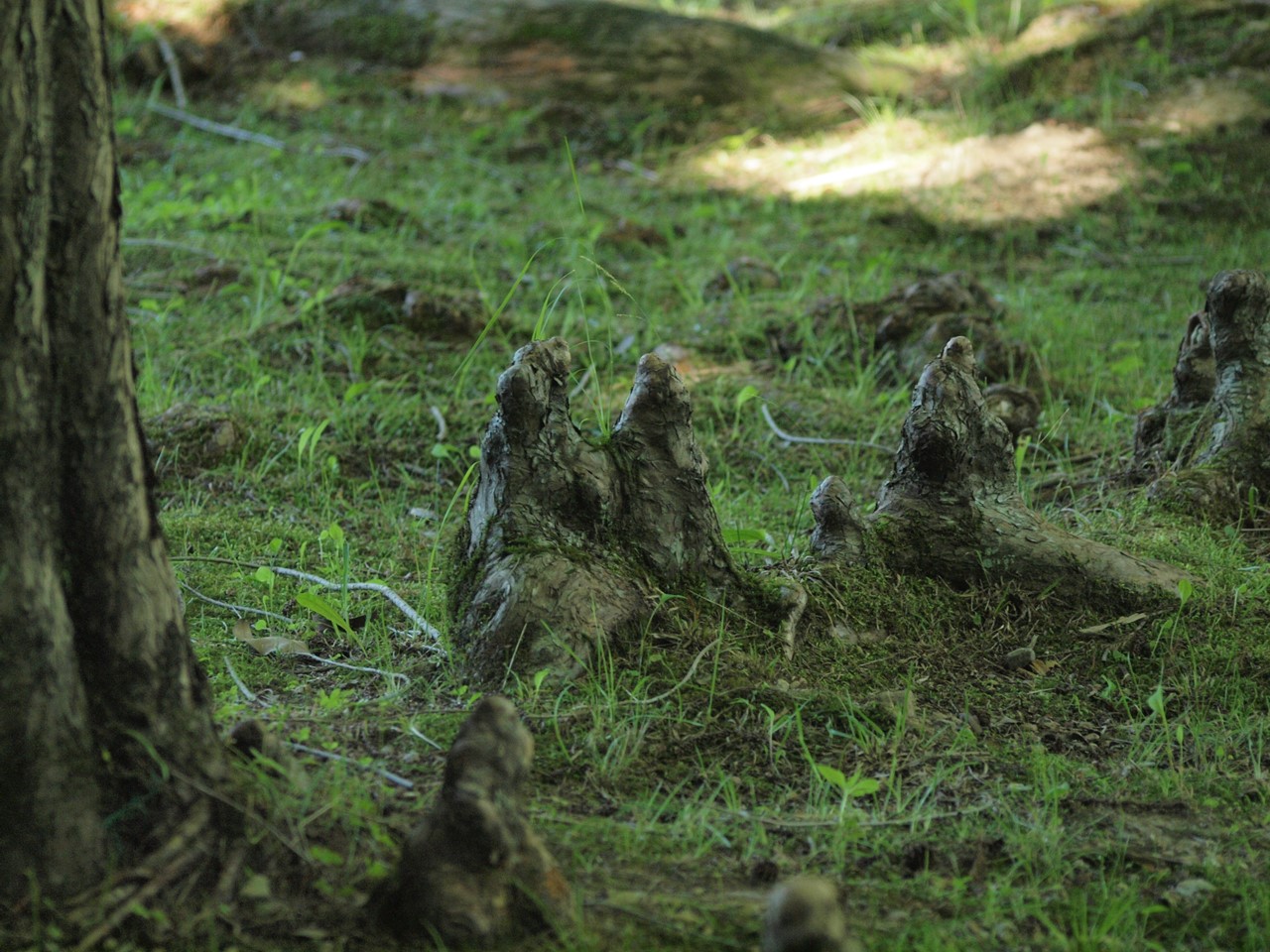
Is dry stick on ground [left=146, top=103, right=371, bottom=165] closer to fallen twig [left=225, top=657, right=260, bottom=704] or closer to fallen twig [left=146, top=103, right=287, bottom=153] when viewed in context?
fallen twig [left=146, top=103, right=287, bottom=153]

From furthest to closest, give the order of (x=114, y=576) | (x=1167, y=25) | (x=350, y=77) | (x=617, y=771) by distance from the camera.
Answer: (x=350, y=77), (x=1167, y=25), (x=617, y=771), (x=114, y=576)

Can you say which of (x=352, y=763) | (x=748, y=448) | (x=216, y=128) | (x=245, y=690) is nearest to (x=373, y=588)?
(x=245, y=690)

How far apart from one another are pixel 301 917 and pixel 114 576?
59 cm

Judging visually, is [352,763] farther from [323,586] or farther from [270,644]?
[323,586]

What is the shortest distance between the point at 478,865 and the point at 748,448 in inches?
126

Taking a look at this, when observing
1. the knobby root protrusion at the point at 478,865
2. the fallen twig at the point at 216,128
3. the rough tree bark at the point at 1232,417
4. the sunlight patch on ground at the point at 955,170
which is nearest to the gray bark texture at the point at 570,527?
the knobby root protrusion at the point at 478,865

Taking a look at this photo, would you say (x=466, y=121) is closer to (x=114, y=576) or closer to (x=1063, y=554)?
(x=1063, y=554)

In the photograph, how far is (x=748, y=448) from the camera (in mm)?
4820

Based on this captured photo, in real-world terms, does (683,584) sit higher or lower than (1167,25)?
lower

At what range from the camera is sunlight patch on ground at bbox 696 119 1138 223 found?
7.59m

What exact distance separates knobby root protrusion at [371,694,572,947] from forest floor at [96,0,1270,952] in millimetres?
72

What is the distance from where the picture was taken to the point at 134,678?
5.94 feet

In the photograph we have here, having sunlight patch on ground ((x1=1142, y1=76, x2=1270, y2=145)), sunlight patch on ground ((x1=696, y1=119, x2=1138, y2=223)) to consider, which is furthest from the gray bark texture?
sunlight patch on ground ((x1=1142, y1=76, x2=1270, y2=145))

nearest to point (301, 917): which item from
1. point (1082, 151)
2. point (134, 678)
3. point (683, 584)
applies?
point (134, 678)
